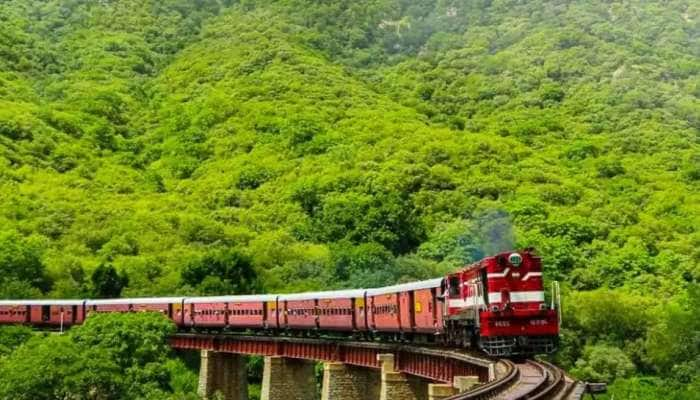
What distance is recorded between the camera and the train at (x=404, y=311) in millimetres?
33750

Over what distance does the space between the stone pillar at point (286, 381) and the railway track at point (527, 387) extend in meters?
29.9

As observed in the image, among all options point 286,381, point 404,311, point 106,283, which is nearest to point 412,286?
point 404,311

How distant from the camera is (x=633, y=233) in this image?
110812mm

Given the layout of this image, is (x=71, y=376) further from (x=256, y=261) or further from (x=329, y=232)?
(x=329, y=232)

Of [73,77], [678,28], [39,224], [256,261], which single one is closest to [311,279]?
[256,261]

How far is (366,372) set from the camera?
5353 centimetres

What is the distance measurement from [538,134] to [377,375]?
98.4m

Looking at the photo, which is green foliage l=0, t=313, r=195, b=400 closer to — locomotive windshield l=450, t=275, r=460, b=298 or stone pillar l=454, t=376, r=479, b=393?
locomotive windshield l=450, t=275, r=460, b=298

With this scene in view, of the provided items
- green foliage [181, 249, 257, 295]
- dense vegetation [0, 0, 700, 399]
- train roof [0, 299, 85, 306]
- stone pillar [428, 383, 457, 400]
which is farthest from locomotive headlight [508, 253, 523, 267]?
green foliage [181, 249, 257, 295]

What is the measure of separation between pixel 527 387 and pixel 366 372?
28.8 m

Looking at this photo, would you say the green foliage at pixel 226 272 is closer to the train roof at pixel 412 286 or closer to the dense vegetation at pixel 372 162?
the dense vegetation at pixel 372 162

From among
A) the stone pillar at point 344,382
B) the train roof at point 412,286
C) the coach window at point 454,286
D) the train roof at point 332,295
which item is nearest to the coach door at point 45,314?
the train roof at point 332,295

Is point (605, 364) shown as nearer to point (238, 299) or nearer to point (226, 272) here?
point (238, 299)

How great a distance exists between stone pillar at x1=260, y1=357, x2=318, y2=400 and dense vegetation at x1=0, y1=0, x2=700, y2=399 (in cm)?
1724
